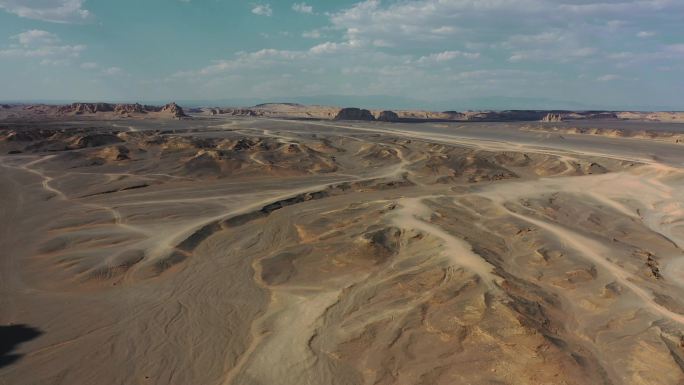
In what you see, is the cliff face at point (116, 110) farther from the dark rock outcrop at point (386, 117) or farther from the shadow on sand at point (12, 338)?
the shadow on sand at point (12, 338)

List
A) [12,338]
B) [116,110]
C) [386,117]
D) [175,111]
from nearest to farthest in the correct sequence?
[12,338] → [175,111] → [386,117] → [116,110]

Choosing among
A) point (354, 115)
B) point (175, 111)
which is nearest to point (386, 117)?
point (354, 115)

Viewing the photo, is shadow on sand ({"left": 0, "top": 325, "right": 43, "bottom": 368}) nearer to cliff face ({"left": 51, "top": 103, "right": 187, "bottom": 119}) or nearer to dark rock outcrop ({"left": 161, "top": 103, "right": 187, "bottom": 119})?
dark rock outcrop ({"left": 161, "top": 103, "right": 187, "bottom": 119})

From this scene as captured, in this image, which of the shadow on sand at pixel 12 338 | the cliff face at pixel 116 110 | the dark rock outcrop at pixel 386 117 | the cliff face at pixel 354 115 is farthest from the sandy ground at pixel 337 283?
the cliff face at pixel 116 110

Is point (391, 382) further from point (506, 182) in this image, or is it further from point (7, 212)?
point (506, 182)

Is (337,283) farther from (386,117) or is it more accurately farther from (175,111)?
(175,111)

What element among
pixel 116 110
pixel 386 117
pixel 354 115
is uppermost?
pixel 116 110
